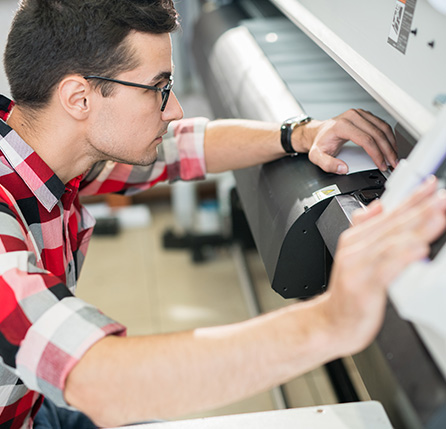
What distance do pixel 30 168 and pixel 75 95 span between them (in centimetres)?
15

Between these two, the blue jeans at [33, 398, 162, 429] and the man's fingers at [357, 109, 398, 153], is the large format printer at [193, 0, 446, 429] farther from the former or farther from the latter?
the blue jeans at [33, 398, 162, 429]

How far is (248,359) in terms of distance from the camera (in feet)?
2.13

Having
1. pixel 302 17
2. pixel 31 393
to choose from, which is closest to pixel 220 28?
pixel 302 17

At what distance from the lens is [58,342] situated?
704 mm

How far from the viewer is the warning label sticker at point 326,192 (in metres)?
0.90

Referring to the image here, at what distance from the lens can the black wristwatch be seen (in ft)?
3.68

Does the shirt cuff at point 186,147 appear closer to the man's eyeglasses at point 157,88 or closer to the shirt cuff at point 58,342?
the man's eyeglasses at point 157,88

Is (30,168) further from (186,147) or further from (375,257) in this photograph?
(375,257)

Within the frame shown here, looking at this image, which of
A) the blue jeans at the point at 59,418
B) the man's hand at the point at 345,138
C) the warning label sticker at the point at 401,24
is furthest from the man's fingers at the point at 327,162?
the blue jeans at the point at 59,418

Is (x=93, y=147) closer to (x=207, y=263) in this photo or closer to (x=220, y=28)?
(x=220, y=28)

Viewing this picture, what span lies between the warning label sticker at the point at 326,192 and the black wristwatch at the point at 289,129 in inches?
8.5

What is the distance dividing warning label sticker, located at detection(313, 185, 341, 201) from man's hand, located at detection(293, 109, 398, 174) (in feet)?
0.16

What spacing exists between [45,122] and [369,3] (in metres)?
0.60

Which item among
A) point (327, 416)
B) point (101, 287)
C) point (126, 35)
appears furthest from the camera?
point (101, 287)
